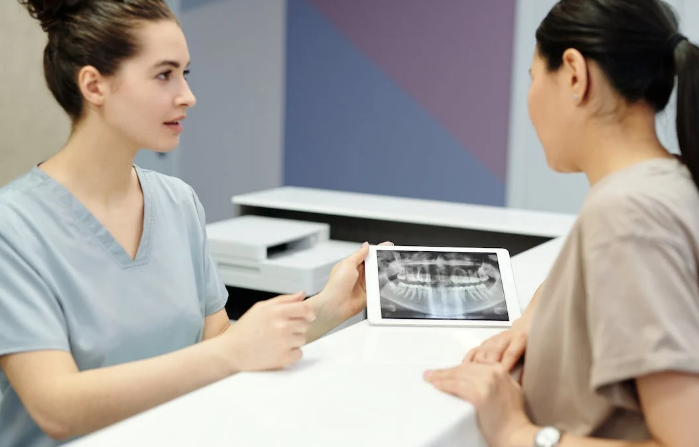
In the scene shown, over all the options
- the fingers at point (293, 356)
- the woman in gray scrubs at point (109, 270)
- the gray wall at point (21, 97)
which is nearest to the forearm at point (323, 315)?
the woman in gray scrubs at point (109, 270)

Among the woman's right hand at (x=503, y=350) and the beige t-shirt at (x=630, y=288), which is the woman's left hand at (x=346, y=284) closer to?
the woman's right hand at (x=503, y=350)

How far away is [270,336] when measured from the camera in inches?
42.7

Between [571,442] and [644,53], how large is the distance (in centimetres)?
42

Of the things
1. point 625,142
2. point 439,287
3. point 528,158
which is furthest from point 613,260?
point 528,158

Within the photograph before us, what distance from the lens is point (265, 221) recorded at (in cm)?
265

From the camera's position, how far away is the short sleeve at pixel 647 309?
0.77 m

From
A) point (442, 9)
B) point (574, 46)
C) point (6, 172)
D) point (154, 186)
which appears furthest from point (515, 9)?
point (574, 46)

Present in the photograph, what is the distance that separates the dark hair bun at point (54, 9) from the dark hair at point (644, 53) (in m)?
0.79

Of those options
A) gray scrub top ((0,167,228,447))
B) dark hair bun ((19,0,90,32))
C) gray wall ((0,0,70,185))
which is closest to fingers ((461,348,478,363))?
gray scrub top ((0,167,228,447))

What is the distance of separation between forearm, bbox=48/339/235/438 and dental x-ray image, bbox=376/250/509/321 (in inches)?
11.9

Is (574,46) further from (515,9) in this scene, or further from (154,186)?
(515,9)

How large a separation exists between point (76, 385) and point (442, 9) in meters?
2.79

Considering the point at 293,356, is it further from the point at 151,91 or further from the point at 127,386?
the point at 151,91

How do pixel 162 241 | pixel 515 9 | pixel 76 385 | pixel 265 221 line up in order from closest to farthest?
pixel 76 385, pixel 162 241, pixel 265 221, pixel 515 9
